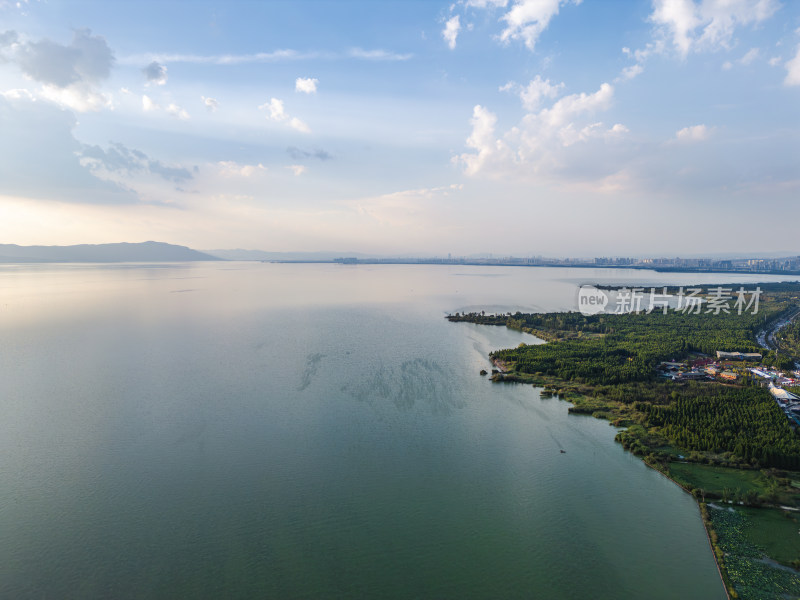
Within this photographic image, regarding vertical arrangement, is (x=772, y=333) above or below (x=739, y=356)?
below

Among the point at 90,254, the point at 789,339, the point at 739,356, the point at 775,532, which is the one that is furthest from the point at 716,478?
the point at 90,254

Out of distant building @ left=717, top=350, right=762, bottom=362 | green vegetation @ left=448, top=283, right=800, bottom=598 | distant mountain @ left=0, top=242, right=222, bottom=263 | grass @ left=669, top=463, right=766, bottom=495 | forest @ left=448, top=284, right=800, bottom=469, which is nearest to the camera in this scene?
green vegetation @ left=448, top=283, right=800, bottom=598

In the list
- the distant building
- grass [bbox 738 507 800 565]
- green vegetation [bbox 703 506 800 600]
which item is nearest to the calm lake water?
green vegetation [bbox 703 506 800 600]

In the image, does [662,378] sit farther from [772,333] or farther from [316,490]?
[772,333]

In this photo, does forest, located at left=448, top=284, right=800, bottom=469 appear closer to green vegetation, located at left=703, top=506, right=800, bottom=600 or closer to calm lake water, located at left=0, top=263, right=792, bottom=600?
calm lake water, located at left=0, top=263, right=792, bottom=600

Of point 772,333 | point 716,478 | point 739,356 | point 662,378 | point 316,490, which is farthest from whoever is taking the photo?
point 772,333
